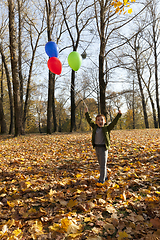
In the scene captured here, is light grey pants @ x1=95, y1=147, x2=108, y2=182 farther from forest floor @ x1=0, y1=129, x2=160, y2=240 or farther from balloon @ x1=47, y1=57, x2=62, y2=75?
balloon @ x1=47, y1=57, x2=62, y2=75

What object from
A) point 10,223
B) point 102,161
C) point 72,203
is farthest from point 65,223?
point 102,161

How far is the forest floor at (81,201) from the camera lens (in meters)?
2.16

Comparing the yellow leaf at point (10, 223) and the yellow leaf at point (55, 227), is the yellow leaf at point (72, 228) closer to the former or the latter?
→ the yellow leaf at point (55, 227)

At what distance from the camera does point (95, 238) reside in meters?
2.03

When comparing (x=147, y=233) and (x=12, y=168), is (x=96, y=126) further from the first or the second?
(x=12, y=168)

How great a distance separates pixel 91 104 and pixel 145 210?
113 ft

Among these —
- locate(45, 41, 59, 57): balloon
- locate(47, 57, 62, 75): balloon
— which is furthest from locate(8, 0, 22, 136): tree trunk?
locate(47, 57, 62, 75): balloon

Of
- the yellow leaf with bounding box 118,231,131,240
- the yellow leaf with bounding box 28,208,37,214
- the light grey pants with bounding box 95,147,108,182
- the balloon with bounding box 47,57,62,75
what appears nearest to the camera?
the yellow leaf with bounding box 118,231,131,240

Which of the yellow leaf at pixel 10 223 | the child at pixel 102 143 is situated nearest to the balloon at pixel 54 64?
the child at pixel 102 143

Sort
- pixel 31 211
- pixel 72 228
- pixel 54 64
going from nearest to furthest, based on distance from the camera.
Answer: pixel 72 228
pixel 31 211
pixel 54 64

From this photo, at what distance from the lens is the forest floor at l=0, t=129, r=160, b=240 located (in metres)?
2.16

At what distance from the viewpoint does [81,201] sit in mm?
2906

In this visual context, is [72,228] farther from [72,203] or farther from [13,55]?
[13,55]

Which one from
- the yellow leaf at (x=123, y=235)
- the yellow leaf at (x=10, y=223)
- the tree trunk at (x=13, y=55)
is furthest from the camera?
the tree trunk at (x=13, y=55)
